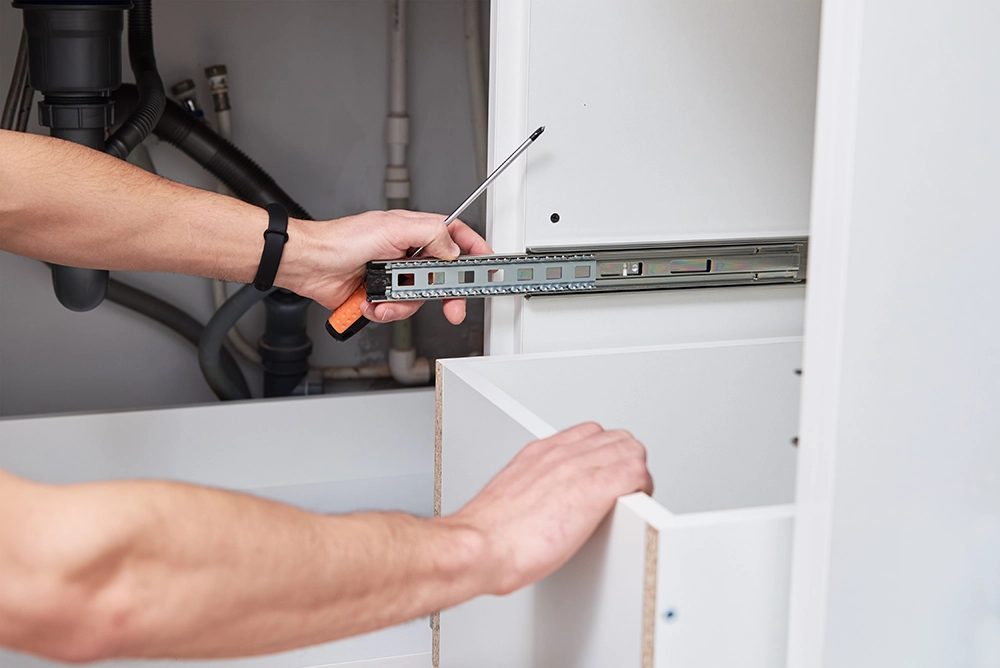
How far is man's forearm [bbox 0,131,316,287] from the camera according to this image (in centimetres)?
89

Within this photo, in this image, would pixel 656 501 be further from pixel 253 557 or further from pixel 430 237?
pixel 253 557

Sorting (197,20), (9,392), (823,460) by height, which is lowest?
(9,392)

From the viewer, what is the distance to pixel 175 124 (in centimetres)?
174

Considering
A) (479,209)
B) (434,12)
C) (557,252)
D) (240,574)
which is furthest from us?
(479,209)

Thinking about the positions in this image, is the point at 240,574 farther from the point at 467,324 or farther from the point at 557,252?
the point at 467,324

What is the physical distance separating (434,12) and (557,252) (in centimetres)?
133

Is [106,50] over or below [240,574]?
over

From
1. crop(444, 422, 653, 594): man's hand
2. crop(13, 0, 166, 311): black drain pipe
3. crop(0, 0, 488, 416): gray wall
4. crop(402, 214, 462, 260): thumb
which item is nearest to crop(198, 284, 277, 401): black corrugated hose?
crop(0, 0, 488, 416): gray wall

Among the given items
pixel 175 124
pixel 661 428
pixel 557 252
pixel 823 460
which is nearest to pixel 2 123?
pixel 175 124

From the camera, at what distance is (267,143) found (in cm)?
198

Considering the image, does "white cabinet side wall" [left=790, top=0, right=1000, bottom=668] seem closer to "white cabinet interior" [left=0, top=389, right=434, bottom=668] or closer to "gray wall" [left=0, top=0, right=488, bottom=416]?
"white cabinet interior" [left=0, top=389, right=434, bottom=668]

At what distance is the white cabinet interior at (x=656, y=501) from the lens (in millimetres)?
514

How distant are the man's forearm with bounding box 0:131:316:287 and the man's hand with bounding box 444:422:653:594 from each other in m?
0.42

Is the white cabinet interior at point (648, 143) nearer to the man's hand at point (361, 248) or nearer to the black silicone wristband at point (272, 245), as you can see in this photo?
the man's hand at point (361, 248)
